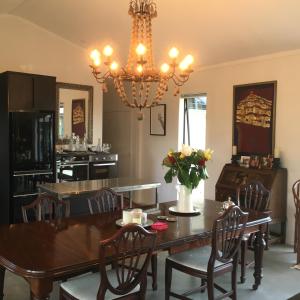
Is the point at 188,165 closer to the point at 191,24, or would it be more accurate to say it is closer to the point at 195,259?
the point at 195,259

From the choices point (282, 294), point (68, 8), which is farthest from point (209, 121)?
point (282, 294)

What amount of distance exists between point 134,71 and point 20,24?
3.38 meters

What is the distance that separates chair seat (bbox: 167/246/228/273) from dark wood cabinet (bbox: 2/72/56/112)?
3294 mm

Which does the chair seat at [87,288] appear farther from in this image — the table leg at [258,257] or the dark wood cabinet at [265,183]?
the dark wood cabinet at [265,183]

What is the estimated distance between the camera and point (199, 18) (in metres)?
4.47

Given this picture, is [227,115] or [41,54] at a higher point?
[41,54]

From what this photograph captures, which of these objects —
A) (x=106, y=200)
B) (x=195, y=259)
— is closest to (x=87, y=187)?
(x=106, y=200)

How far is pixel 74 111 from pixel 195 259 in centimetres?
426

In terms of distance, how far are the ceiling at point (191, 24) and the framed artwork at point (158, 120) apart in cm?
95

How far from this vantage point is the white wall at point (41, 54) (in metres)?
5.77

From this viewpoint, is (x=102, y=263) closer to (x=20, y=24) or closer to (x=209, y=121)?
(x=209, y=121)

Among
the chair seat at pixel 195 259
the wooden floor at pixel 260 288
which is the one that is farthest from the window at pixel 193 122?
the chair seat at pixel 195 259

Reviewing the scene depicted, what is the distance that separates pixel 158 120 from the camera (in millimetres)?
6754

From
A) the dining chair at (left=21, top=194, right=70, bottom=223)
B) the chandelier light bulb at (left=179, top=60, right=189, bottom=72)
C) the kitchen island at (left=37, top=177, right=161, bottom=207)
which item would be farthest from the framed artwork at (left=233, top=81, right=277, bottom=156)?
the dining chair at (left=21, top=194, right=70, bottom=223)
